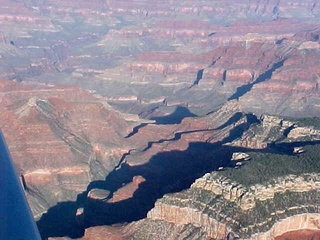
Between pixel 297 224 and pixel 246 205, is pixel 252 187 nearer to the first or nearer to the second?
pixel 246 205

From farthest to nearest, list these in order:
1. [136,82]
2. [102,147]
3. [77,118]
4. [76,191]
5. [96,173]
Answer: [136,82]
[77,118]
[102,147]
[96,173]
[76,191]

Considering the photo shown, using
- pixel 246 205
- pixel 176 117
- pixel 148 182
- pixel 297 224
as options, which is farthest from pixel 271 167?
pixel 176 117

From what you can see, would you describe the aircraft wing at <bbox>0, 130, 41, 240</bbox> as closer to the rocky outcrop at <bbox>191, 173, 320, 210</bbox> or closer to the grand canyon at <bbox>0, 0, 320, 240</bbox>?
the grand canyon at <bbox>0, 0, 320, 240</bbox>

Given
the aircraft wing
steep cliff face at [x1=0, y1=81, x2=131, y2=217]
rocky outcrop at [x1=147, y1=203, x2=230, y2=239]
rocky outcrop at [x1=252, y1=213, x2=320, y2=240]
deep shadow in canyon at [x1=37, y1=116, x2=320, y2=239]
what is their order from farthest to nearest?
steep cliff face at [x1=0, y1=81, x2=131, y2=217] → deep shadow in canyon at [x1=37, y1=116, x2=320, y2=239] → rocky outcrop at [x1=147, y1=203, x2=230, y2=239] → rocky outcrop at [x1=252, y1=213, x2=320, y2=240] → the aircraft wing

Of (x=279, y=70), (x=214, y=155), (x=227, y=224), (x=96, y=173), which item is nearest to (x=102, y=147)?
(x=96, y=173)

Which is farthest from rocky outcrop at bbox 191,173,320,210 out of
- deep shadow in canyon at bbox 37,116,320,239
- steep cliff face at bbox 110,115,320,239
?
deep shadow in canyon at bbox 37,116,320,239

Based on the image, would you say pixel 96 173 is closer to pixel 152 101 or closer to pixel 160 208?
pixel 160 208

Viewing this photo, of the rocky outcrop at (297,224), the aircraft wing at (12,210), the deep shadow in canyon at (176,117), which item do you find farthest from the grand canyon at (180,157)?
the aircraft wing at (12,210)

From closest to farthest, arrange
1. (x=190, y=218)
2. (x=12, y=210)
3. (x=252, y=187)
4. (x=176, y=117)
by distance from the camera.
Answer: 1. (x=12, y=210)
2. (x=252, y=187)
3. (x=190, y=218)
4. (x=176, y=117)
